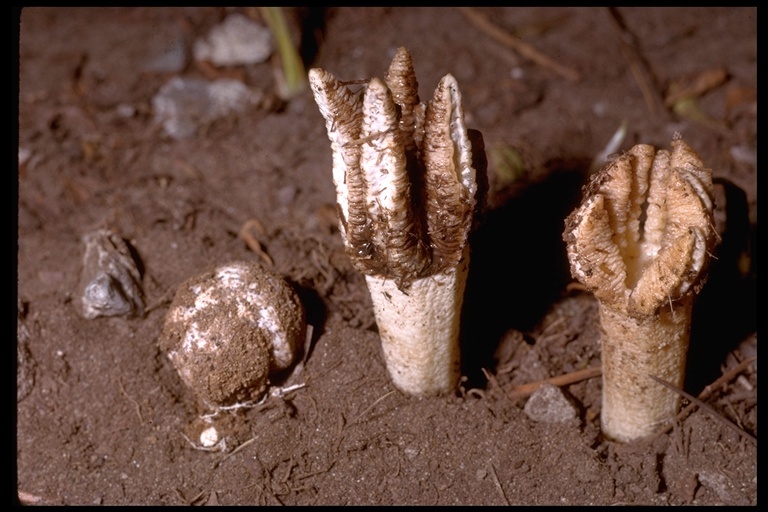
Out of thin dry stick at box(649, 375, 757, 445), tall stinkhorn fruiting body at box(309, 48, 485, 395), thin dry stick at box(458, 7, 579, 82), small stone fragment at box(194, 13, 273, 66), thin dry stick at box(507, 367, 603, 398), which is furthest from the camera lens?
small stone fragment at box(194, 13, 273, 66)

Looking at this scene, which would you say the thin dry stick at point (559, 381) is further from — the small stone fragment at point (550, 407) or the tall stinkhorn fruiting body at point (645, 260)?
the tall stinkhorn fruiting body at point (645, 260)

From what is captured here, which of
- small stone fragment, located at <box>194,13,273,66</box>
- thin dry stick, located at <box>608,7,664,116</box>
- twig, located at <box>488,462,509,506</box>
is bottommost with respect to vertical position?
twig, located at <box>488,462,509,506</box>

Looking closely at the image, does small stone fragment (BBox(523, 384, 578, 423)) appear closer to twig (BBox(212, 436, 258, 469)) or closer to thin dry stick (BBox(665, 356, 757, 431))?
thin dry stick (BBox(665, 356, 757, 431))

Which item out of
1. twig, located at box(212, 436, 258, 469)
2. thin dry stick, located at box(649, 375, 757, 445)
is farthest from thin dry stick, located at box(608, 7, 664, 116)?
twig, located at box(212, 436, 258, 469)

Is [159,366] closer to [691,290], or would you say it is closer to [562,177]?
[691,290]

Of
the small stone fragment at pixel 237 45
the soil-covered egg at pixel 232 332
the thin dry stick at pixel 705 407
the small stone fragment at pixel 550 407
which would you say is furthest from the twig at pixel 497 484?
the small stone fragment at pixel 237 45

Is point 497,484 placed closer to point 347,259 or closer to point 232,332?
point 232,332

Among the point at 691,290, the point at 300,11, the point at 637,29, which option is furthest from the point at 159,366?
the point at 637,29
